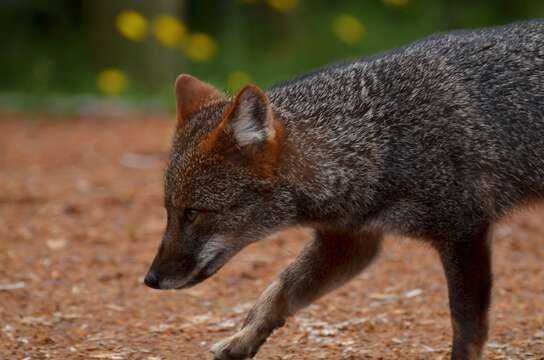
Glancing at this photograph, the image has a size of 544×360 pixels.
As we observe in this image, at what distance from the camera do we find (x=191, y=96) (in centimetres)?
573

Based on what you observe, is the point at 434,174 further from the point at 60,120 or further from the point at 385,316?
the point at 60,120

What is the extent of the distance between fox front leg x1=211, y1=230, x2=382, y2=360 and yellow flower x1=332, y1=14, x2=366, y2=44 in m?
11.3

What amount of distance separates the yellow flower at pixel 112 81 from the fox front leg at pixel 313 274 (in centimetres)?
925

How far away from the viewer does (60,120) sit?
14172 mm

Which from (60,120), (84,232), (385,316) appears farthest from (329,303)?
(60,120)

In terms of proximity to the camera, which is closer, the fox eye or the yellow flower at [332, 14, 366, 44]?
the fox eye

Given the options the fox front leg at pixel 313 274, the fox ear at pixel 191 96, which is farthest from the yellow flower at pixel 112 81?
the fox front leg at pixel 313 274

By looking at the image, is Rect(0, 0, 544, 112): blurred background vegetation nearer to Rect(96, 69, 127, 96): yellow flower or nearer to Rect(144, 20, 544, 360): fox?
Rect(96, 69, 127, 96): yellow flower

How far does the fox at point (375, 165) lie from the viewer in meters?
5.18

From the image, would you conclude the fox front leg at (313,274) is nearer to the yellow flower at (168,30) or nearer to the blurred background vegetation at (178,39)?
the blurred background vegetation at (178,39)

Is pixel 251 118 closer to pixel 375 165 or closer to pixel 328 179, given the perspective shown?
pixel 328 179

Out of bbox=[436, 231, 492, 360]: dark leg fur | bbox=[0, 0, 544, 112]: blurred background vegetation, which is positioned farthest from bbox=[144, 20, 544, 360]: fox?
bbox=[0, 0, 544, 112]: blurred background vegetation

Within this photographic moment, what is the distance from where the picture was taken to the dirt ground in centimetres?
582

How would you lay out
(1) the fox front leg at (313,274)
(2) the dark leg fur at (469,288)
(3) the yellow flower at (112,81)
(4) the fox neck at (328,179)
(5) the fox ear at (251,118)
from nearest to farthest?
(5) the fox ear at (251,118), (2) the dark leg fur at (469,288), (4) the fox neck at (328,179), (1) the fox front leg at (313,274), (3) the yellow flower at (112,81)
